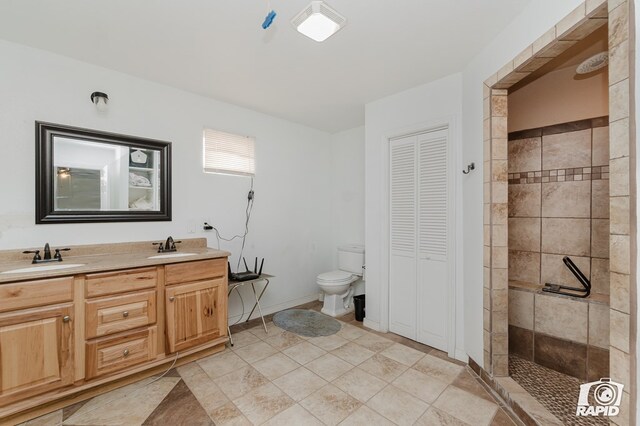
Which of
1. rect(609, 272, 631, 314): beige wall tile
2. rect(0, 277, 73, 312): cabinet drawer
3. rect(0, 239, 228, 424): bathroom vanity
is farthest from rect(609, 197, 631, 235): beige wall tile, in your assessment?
rect(0, 277, 73, 312): cabinet drawer

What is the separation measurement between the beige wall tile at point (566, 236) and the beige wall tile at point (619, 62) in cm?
157

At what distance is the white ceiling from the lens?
1650mm

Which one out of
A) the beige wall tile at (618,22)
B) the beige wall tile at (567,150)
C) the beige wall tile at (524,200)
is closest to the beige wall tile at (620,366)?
the beige wall tile at (618,22)

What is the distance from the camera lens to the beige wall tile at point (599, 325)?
77.7 inches

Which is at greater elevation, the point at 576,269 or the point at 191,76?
the point at 191,76

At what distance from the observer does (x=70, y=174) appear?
7.18 feet

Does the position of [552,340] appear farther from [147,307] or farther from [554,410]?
[147,307]

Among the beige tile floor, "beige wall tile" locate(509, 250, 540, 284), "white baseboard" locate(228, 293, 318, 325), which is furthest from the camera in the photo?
"white baseboard" locate(228, 293, 318, 325)

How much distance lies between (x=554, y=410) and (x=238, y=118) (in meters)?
3.66

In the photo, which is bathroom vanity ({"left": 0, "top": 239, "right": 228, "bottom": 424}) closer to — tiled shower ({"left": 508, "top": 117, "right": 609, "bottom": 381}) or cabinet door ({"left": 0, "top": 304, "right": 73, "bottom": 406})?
cabinet door ({"left": 0, "top": 304, "right": 73, "bottom": 406})

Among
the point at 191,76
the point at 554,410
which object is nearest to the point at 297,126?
the point at 191,76

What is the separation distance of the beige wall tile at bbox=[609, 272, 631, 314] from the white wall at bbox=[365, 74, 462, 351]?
1.71 meters

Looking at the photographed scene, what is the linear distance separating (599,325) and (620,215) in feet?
4.72

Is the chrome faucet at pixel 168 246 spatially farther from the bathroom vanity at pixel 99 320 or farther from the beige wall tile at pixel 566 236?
the beige wall tile at pixel 566 236
